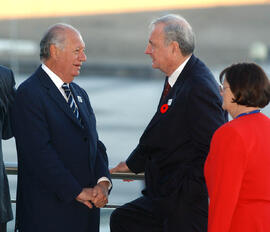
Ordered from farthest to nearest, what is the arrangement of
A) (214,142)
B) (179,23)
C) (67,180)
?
(179,23) → (67,180) → (214,142)

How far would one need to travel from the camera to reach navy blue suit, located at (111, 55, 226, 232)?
85.2 inches

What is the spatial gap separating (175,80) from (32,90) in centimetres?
67

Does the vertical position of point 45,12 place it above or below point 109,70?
above

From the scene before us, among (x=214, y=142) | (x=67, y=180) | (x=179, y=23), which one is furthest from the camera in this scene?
(x=179, y=23)

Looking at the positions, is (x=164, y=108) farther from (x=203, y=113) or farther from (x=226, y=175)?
(x=226, y=175)

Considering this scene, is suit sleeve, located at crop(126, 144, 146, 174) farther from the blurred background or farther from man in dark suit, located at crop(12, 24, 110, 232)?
the blurred background

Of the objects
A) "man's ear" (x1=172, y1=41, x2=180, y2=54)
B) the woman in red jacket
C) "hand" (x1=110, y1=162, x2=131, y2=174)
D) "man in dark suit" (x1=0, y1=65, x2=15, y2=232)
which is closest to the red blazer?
the woman in red jacket

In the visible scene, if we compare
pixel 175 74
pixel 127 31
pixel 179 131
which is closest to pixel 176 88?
pixel 175 74

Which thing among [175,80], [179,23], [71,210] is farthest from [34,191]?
[179,23]

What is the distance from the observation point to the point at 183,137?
222 cm

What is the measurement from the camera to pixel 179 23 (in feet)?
7.51

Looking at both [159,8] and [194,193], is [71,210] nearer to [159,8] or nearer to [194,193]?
[194,193]

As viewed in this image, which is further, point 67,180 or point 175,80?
point 175,80

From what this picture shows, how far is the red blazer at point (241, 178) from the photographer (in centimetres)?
173
